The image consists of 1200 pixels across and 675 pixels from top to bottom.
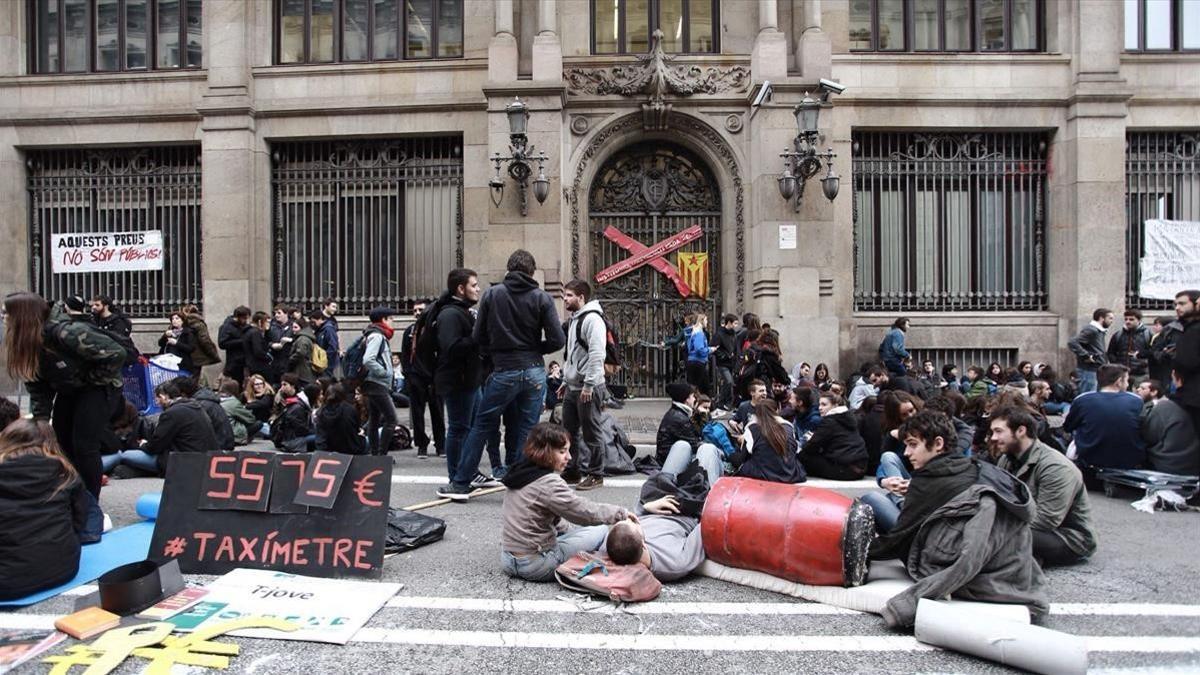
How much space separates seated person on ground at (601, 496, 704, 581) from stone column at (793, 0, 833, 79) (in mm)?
10895

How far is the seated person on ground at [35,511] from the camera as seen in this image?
485 cm

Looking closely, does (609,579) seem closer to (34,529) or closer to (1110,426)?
(34,529)

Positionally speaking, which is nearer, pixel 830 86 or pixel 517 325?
pixel 517 325

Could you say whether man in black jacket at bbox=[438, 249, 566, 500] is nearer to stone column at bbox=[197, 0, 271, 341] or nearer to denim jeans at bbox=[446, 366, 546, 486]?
denim jeans at bbox=[446, 366, 546, 486]

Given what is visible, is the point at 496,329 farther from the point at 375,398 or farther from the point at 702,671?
the point at 702,671

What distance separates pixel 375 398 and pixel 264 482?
3.88m

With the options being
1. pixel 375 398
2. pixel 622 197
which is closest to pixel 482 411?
pixel 375 398

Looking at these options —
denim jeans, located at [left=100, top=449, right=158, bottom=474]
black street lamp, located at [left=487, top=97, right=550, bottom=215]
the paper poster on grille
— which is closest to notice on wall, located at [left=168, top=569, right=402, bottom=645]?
denim jeans, located at [left=100, top=449, right=158, bottom=474]

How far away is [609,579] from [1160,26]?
17.5 m

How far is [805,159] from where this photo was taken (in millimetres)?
13852

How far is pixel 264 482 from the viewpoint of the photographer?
550 centimetres

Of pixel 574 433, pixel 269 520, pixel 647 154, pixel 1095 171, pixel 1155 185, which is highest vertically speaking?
pixel 647 154

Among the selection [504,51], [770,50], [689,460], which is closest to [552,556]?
[689,460]

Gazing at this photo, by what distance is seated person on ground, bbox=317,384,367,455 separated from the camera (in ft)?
28.2
